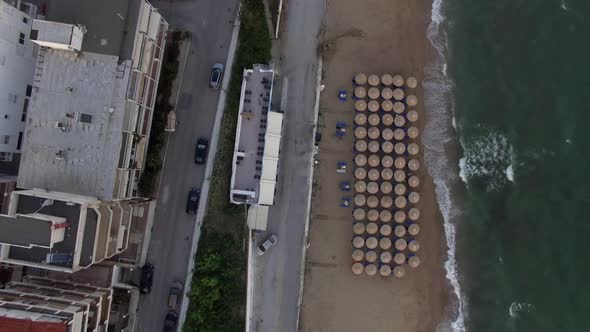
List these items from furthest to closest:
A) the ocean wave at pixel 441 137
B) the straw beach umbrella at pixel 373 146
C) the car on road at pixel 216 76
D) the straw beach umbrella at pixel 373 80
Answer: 1. the ocean wave at pixel 441 137
2. the straw beach umbrella at pixel 373 80
3. the straw beach umbrella at pixel 373 146
4. the car on road at pixel 216 76

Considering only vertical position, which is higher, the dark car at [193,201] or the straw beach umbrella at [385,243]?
the dark car at [193,201]

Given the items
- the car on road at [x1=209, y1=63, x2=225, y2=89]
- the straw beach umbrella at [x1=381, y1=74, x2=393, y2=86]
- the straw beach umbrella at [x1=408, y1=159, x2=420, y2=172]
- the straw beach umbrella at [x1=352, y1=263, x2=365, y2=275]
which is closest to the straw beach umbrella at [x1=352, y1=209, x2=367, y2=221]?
the straw beach umbrella at [x1=352, y1=263, x2=365, y2=275]

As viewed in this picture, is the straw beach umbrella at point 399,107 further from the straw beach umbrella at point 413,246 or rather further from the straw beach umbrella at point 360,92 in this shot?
the straw beach umbrella at point 413,246

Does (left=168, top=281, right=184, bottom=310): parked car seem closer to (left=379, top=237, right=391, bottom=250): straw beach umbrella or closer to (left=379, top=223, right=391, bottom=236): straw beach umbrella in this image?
(left=379, top=237, right=391, bottom=250): straw beach umbrella

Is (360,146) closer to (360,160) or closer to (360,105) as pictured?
(360,160)

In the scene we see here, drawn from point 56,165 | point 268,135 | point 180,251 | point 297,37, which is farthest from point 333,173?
point 56,165

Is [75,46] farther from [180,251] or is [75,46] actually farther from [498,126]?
[498,126]

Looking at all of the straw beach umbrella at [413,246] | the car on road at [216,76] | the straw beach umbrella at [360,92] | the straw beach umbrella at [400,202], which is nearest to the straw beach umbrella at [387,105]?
the straw beach umbrella at [360,92]
